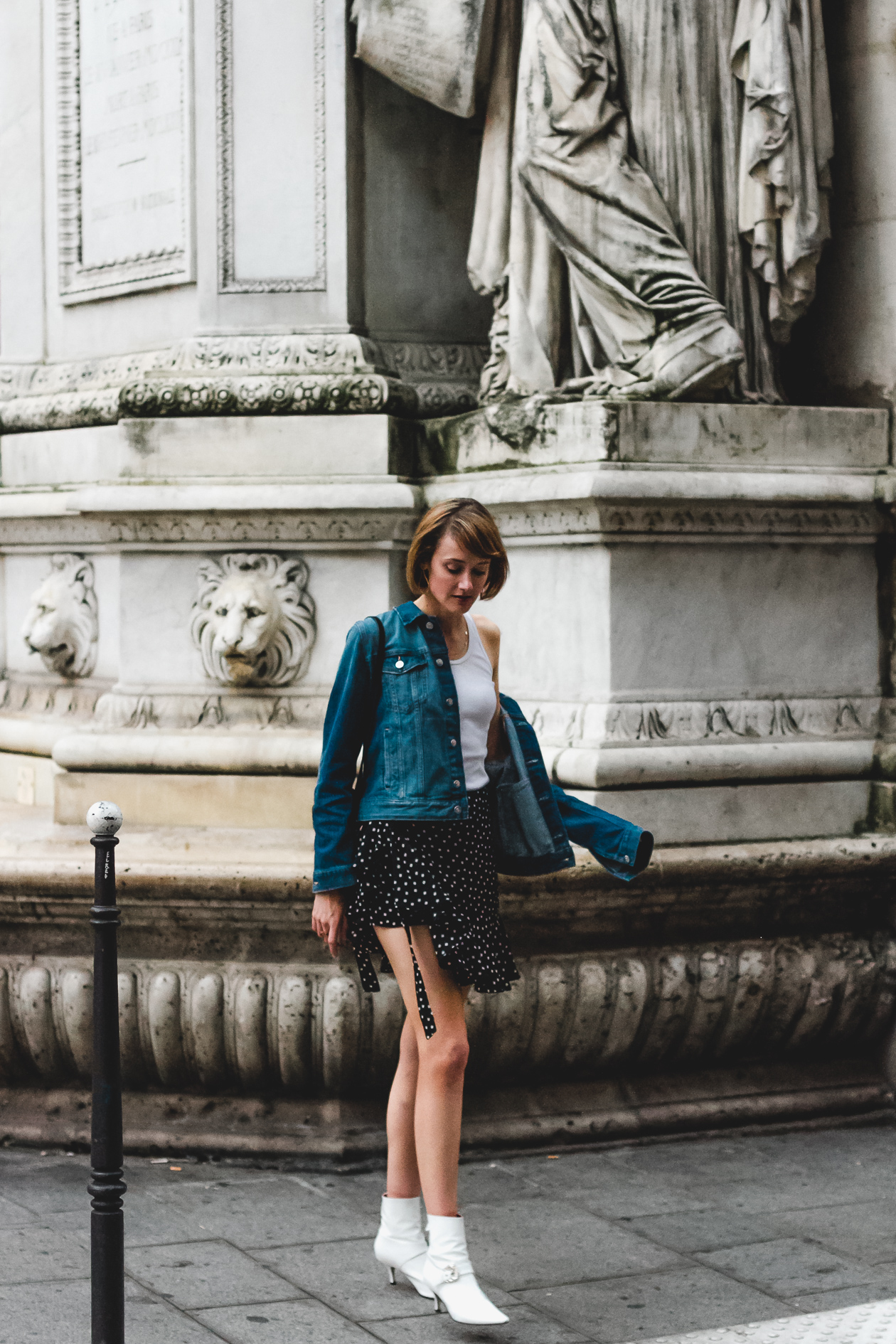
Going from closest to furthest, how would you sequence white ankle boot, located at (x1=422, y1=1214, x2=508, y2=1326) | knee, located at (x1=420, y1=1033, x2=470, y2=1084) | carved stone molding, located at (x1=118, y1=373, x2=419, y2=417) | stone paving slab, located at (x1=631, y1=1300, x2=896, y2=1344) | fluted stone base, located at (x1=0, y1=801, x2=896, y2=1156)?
1. stone paving slab, located at (x1=631, y1=1300, x2=896, y2=1344)
2. white ankle boot, located at (x1=422, y1=1214, x2=508, y2=1326)
3. knee, located at (x1=420, y1=1033, x2=470, y2=1084)
4. fluted stone base, located at (x1=0, y1=801, x2=896, y2=1156)
5. carved stone molding, located at (x1=118, y1=373, x2=419, y2=417)

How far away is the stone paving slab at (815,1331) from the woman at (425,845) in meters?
0.54

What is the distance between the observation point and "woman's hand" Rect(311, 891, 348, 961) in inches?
168

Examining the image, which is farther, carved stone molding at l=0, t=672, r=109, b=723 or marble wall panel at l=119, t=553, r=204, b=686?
carved stone molding at l=0, t=672, r=109, b=723

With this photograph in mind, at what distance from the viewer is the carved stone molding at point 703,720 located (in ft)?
18.0

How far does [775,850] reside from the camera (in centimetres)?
557

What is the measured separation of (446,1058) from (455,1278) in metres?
0.47

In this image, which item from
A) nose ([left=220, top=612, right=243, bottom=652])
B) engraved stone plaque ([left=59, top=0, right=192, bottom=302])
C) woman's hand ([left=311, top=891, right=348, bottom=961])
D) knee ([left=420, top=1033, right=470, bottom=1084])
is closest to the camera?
knee ([left=420, top=1033, right=470, bottom=1084])

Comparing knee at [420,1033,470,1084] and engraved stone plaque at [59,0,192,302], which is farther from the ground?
engraved stone plaque at [59,0,192,302]

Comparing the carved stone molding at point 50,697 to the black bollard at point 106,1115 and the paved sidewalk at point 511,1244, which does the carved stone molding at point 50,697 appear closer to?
the paved sidewalk at point 511,1244

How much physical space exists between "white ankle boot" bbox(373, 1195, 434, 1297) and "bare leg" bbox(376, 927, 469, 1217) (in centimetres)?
10

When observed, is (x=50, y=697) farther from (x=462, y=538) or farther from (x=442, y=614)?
(x=462, y=538)

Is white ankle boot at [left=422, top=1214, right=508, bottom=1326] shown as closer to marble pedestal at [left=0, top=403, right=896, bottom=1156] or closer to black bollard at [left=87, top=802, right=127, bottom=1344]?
black bollard at [left=87, top=802, right=127, bottom=1344]

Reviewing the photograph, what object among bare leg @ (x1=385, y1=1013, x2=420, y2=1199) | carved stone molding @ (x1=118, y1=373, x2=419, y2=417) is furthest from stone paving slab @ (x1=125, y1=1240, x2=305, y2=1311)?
carved stone molding @ (x1=118, y1=373, x2=419, y2=417)

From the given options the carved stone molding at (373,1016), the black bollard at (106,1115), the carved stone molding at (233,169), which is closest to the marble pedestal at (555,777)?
the carved stone molding at (373,1016)
